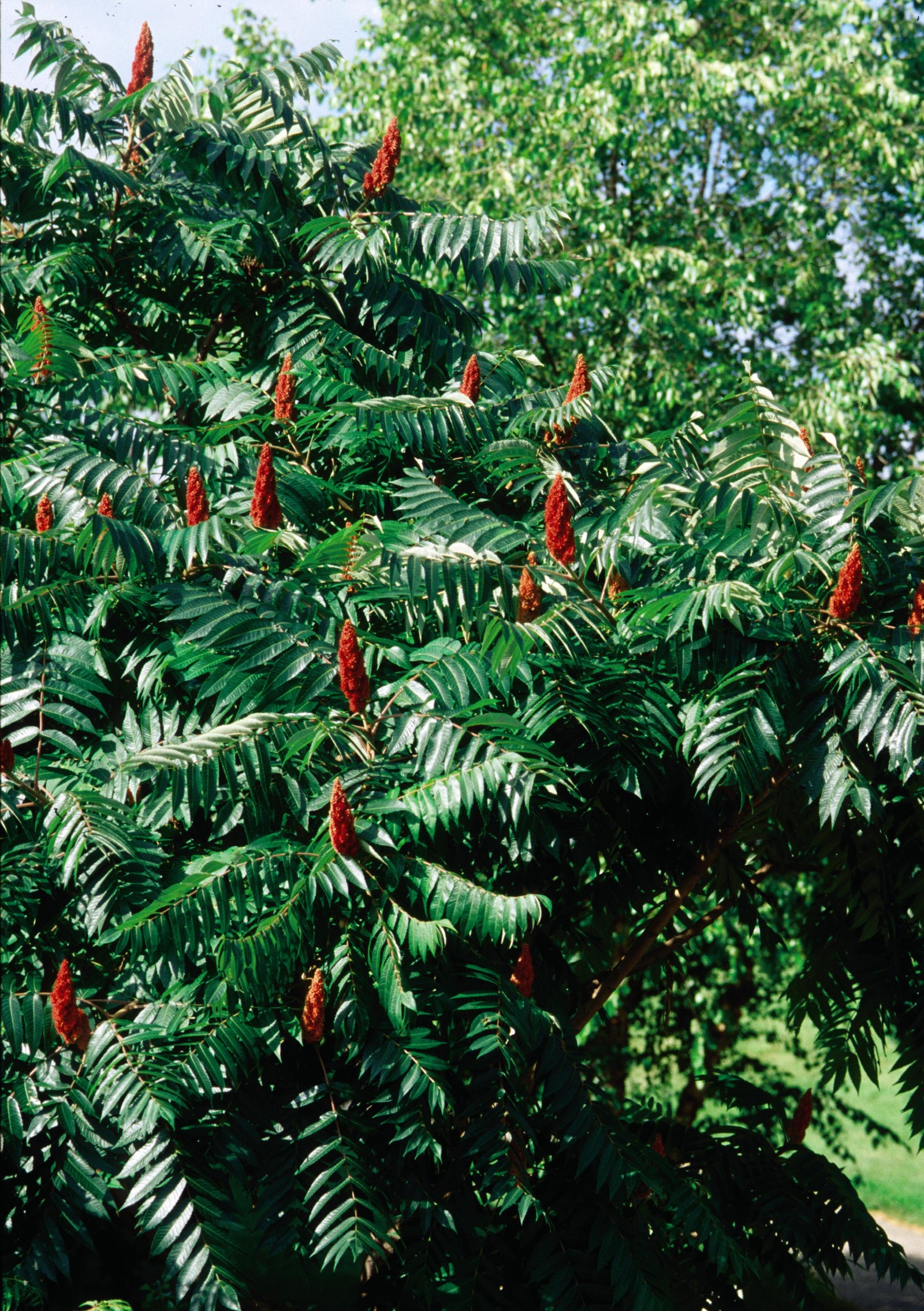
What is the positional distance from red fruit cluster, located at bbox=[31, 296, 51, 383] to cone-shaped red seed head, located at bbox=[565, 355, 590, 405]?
67.2 inches

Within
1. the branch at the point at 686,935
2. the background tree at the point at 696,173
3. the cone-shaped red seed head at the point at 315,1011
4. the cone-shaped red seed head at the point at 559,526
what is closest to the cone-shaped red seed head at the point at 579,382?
the cone-shaped red seed head at the point at 559,526

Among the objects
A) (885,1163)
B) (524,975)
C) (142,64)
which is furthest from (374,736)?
(885,1163)

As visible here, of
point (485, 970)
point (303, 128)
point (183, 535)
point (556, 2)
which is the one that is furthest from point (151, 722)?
point (556, 2)

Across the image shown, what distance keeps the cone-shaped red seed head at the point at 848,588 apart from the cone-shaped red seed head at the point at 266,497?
1.64 m

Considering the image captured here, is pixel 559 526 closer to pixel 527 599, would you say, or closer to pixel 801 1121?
pixel 527 599

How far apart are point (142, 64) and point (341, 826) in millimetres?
3281

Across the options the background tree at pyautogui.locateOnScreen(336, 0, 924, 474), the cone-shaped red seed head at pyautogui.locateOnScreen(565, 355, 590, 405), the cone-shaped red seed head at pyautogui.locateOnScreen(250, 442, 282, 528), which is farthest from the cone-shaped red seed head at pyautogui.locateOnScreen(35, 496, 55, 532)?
the background tree at pyautogui.locateOnScreen(336, 0, 924, 474)

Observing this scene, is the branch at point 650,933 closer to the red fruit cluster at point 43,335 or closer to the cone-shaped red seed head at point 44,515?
the cone-shaped red seed head at point 44,515

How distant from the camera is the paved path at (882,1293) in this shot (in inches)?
378

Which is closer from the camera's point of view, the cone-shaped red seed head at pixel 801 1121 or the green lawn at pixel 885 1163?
the cone-shaped red seed head at pixel 801 1121

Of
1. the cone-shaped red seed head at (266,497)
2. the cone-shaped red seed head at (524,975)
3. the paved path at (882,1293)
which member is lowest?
the paved path at (882,1293)

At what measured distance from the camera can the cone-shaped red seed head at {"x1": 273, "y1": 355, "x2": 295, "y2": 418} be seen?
12.9 ft

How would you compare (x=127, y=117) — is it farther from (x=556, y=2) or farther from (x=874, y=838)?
(x=556, y=2)

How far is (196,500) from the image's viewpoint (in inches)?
140
